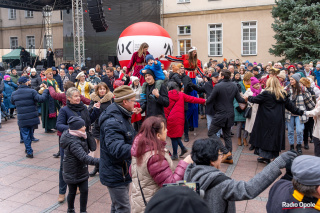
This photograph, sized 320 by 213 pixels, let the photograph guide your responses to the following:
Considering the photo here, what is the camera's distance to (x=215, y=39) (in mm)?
24094

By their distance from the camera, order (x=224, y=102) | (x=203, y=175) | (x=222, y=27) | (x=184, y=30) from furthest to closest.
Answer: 1. (x=184, y=30)
2. (x=222, y=27)
3. (x=224, y=102)
4. (x=203, y=175)

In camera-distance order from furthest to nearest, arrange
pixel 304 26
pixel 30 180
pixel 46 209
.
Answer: pixel 304 26, pixel 30 180, pixel 46 209

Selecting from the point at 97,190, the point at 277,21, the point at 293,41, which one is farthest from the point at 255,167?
the point at 277,21

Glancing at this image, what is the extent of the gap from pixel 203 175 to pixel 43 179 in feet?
15.3

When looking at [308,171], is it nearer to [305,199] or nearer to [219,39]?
[305,199]

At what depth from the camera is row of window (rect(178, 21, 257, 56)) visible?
22.9m

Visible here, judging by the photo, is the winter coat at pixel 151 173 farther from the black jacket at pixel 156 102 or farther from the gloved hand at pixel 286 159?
the black jacket at pixel 156 102

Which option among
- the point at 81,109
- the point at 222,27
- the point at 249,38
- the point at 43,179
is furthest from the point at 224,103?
the point at 222,27

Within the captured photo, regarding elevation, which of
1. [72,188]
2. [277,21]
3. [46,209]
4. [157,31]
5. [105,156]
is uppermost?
[277,21]

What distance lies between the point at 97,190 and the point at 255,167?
3.23 meters

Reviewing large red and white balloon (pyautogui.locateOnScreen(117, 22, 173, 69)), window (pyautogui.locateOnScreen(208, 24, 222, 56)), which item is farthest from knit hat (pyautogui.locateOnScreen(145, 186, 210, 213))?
window (pyautogui.locateOnScreen(208, 24, 222, 56))

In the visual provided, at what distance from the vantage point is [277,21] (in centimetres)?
1802

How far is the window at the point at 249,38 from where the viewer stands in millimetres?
22781

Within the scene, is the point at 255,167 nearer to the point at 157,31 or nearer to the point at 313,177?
the point at 313,177
